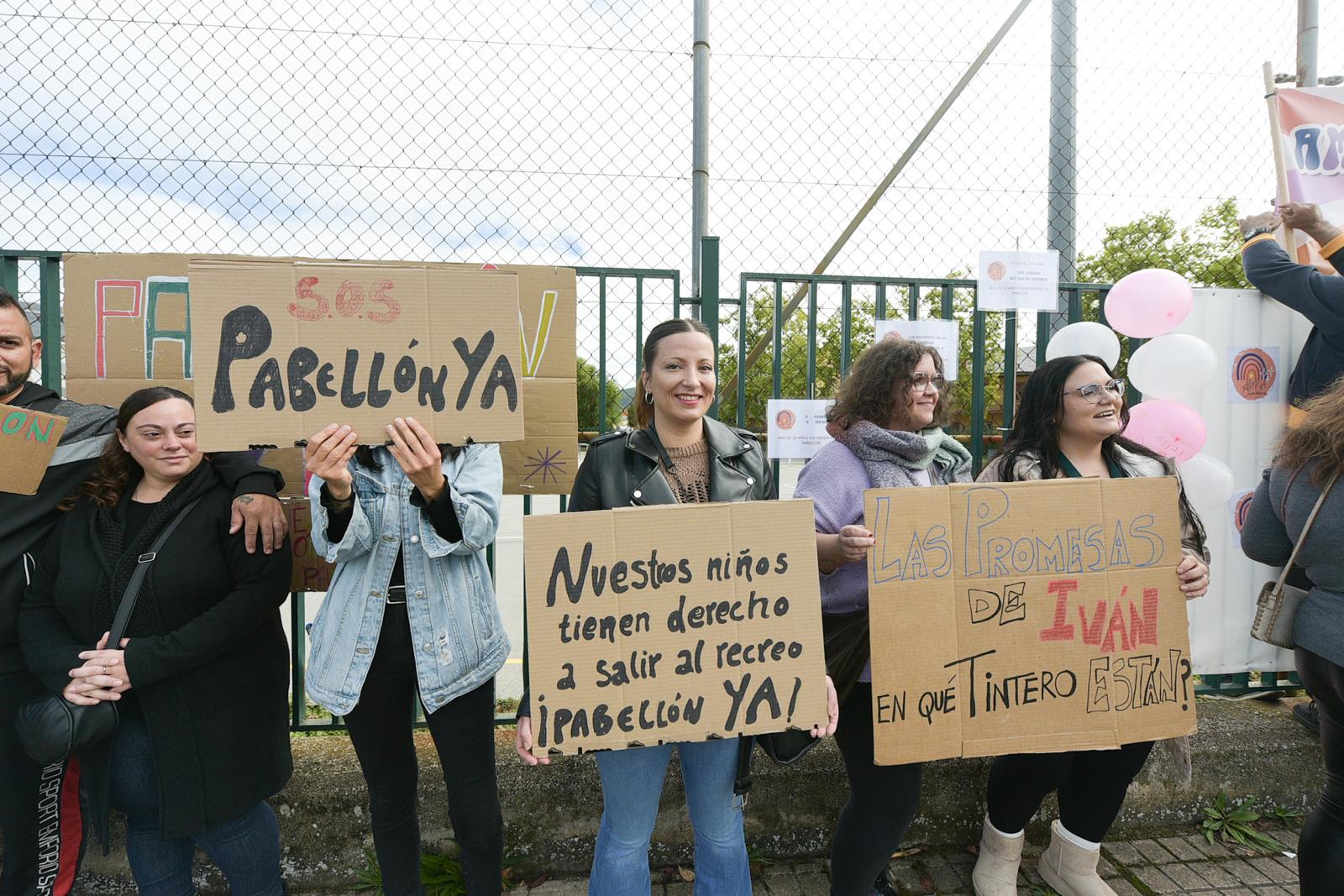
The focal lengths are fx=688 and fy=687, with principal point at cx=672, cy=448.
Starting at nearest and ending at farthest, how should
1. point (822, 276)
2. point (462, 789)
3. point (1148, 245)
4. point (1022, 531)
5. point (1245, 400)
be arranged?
point (1022, 531)
point (462, 789)
point (822, 276)
point (1245, 400)
point (1148, 245)

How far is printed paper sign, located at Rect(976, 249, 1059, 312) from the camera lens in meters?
2.93

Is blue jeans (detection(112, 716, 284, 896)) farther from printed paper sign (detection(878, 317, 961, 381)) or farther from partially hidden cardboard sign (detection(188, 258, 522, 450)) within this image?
printed paper sign (detection(878, 317, 961, 381))

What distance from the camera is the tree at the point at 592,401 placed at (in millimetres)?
2836

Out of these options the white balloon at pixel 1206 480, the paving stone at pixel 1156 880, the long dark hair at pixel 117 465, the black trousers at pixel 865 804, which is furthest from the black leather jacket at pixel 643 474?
the paving stone at pixel 1156 880

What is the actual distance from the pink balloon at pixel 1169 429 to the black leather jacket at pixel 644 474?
1.81 m

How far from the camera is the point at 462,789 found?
2037mm

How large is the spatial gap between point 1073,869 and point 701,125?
10.4ft

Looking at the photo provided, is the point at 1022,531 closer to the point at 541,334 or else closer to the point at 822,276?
the point at 822,276

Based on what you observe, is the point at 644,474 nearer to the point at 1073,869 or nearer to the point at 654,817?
the point at 654,817

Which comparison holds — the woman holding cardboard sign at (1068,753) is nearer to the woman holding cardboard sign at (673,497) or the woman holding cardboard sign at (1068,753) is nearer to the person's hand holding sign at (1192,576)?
the person's hand holding sign at (1192,576)

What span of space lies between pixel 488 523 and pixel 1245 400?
134 inches

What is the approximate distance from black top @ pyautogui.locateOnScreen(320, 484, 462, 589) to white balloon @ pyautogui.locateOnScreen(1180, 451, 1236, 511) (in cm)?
294

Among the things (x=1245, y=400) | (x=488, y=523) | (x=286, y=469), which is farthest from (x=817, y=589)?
(x=1245, y=400)

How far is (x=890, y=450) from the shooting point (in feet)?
6.82
